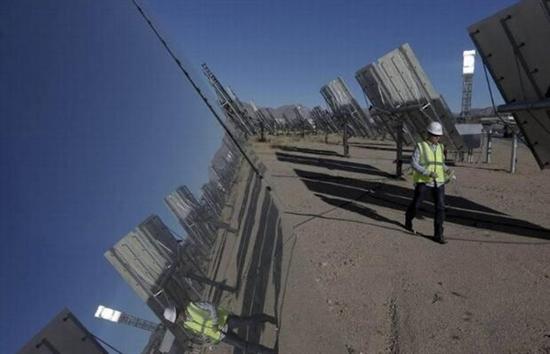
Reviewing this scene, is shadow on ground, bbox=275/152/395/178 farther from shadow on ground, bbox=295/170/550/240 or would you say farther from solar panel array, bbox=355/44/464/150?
solar panel array, bbox=355/44/464/150

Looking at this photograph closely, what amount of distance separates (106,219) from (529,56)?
6.45 m

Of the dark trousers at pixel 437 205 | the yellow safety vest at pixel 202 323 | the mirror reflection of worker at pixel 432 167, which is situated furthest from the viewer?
the mirror reflection of worker at pixel 432 167

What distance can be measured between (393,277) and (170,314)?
14.0ft

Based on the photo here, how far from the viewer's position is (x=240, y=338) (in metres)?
1.07

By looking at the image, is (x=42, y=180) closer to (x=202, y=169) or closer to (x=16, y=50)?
(x=16, y=50)

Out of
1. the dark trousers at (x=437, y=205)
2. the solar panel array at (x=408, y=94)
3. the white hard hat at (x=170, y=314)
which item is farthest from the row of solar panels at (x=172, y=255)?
the solar panel array at (x=408, y=94)

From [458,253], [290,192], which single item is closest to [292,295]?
[458,253]

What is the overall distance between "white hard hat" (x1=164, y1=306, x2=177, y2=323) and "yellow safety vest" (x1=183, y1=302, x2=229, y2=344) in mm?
44

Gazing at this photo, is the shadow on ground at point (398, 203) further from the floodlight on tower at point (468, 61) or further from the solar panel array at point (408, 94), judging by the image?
the floodlight on tower at point (468, 61)

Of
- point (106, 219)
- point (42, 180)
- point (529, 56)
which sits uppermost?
point (42, 180)

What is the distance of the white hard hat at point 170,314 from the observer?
89 centimetres

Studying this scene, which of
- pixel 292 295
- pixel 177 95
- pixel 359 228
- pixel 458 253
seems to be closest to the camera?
pixel 292 295

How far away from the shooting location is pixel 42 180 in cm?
70

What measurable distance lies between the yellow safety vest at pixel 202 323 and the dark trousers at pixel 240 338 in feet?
0.08
